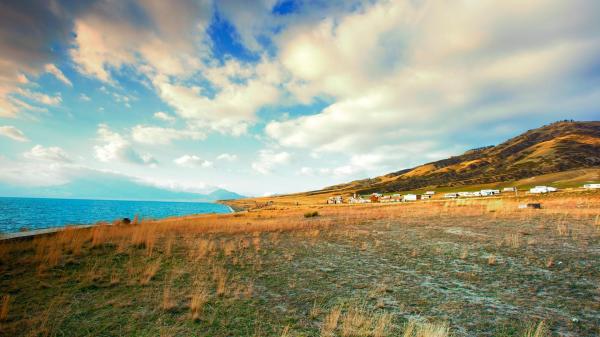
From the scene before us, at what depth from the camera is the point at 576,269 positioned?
9.34m

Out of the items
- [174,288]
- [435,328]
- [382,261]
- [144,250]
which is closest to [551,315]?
[435,328]

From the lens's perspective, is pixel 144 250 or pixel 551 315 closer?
pixel 551 315

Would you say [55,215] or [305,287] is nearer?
[305,287]

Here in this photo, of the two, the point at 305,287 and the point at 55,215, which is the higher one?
the point at 55,215

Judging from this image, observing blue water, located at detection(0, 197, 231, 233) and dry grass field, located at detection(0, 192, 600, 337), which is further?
blue water, located at detection(0, 197, 231, 233)

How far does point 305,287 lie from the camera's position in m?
8.72

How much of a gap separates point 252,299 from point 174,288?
104 inches

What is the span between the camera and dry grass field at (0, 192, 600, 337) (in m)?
5.99

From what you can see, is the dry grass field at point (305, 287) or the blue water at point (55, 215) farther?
the blue water at point (55, 215)

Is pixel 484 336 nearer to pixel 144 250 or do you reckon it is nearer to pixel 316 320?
pixel 316 320

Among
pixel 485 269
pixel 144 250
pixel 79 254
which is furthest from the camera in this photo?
pixel 144 250

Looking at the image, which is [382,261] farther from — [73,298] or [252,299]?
[73,298]

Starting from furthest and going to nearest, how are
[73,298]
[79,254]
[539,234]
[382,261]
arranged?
[539,234]
[79,254]
[382,261]
[73,298]

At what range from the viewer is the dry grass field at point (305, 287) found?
5988 mm
